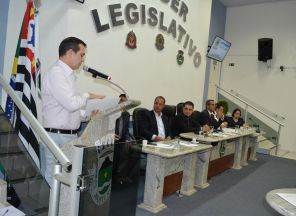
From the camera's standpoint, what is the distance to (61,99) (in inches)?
84.5

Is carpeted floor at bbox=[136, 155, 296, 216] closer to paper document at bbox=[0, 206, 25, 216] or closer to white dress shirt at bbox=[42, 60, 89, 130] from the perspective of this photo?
paper document at bbox=[0, 206, 25, 216]

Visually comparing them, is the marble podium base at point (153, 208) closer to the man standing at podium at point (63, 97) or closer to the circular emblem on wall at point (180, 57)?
the man standing at podium at point (63, 97)

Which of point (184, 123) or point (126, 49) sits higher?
point (126, 49)

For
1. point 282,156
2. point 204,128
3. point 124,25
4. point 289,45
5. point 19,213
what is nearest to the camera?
point 19,213

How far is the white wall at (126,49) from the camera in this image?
12.1 feet

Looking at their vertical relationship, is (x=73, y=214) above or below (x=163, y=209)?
above

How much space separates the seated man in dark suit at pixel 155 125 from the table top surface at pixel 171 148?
539 millimetres

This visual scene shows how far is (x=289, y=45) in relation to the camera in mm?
8461

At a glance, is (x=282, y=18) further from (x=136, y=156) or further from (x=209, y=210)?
(x=136, y=156)

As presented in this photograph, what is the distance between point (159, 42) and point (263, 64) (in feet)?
15.0

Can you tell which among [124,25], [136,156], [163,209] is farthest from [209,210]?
[124,25]

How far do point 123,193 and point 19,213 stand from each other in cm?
84

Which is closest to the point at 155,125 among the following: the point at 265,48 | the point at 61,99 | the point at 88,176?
the point at 61,99

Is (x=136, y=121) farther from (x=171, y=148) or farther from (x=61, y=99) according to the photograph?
(x=61, y=99)
